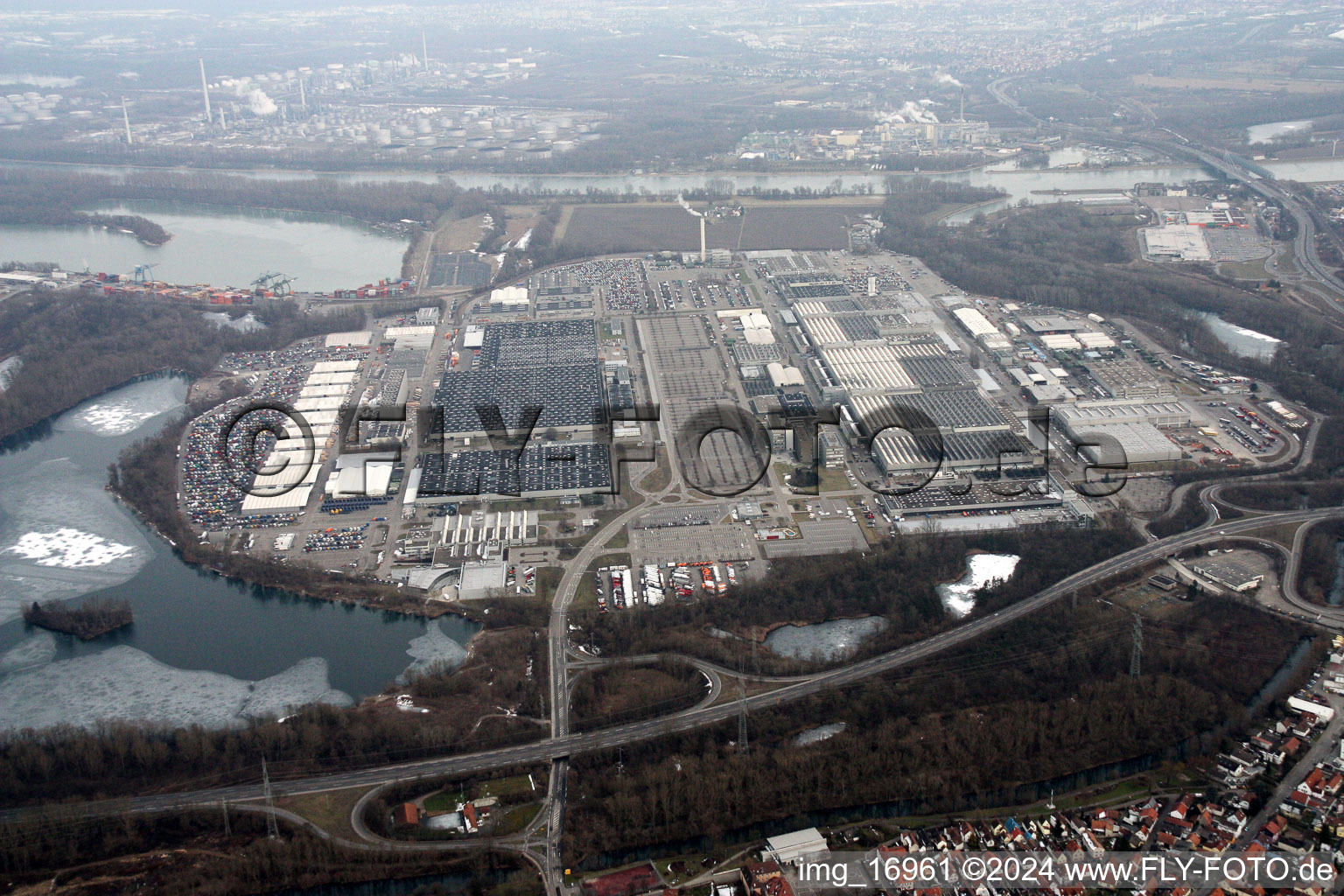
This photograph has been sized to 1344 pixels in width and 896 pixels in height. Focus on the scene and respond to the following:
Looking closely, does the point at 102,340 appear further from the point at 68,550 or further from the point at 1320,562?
the point at 1320,562

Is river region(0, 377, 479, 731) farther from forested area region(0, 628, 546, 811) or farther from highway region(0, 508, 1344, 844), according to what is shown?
highway region(0, 508, 1344, 844)

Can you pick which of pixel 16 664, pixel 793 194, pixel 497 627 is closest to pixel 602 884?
pixel 497 627

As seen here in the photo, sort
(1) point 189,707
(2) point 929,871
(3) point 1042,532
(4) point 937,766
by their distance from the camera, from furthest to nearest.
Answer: (3) point 1042,532, (1) point 189,707, (4) point 937,766, (2) point 929,871

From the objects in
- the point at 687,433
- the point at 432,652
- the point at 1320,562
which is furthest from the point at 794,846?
the point at 687,433

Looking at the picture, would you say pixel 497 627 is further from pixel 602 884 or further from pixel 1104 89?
pixel 1104 89

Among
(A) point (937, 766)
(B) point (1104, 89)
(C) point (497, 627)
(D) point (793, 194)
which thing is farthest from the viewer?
(B) point (1104, 89)

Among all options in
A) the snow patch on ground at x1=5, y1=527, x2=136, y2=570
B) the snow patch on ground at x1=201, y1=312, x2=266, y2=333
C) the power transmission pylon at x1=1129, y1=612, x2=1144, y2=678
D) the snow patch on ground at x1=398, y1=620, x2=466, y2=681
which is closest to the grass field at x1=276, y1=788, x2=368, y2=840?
the snow patch on ground at x1=398, y1=620, x2=466, y2=681

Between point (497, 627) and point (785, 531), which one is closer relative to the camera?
point (497, 627)

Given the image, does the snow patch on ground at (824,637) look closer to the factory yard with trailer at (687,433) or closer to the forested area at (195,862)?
the factory yard with trailer at (687,433)
